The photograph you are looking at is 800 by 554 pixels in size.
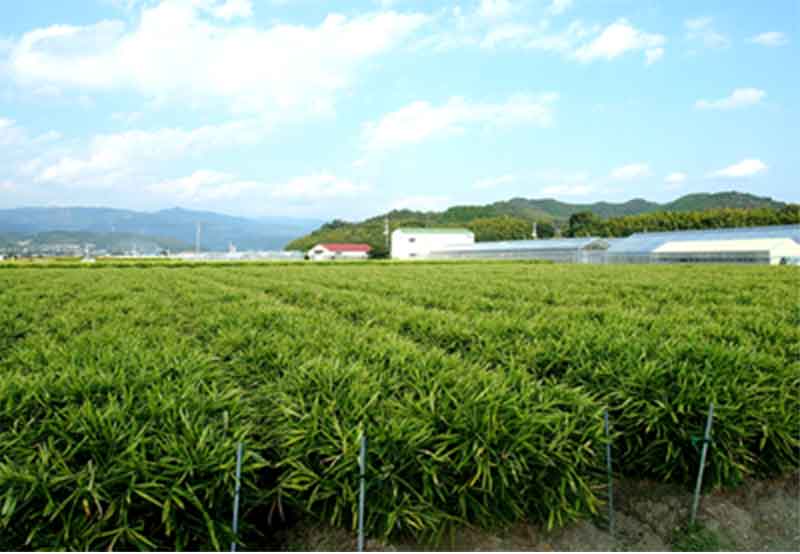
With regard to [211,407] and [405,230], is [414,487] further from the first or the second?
[405,230]

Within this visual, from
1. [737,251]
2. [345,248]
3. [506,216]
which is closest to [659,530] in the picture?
[737,251]

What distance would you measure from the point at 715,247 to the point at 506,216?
66603 mm

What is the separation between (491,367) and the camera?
4414 millimetres

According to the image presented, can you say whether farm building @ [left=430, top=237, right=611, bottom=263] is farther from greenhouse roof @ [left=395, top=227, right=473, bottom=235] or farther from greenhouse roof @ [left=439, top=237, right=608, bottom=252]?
greenhouse roof @ [left=395, top=227, right=473, bottom=235]

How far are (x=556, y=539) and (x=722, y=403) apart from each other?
1416 mm

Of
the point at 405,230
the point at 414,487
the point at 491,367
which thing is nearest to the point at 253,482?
the point at 414,487

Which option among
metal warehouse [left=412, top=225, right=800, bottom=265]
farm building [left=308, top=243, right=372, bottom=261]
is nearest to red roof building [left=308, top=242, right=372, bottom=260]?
farm building [left=308, top=243, right=372, bottom=261]

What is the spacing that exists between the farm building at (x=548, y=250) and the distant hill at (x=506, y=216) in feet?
70.5

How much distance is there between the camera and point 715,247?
31.7 m

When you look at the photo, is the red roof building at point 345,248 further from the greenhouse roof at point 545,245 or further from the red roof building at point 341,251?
the greenhouse roof at point 545,245

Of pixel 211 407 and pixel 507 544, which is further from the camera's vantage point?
pixel 211 407

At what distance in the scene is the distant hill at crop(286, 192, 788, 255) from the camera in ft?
286

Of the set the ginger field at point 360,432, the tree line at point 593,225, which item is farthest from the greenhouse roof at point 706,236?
the ginger field at point 360,432

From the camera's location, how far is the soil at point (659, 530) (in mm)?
2355
